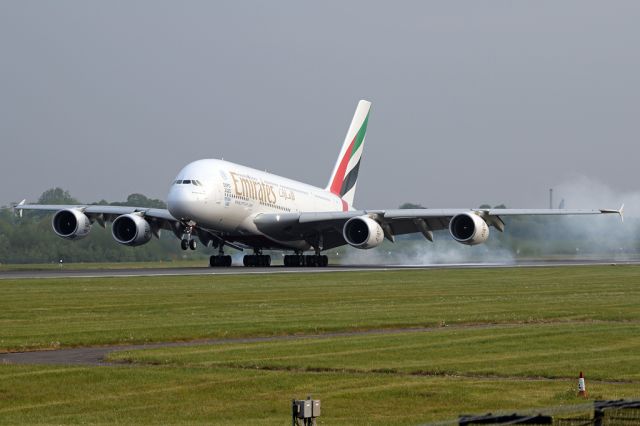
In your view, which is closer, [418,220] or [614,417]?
[614,417]

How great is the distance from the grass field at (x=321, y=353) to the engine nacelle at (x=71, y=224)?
81.1 feet

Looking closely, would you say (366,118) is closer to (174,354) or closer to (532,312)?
(532,312)

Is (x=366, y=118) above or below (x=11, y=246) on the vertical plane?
above

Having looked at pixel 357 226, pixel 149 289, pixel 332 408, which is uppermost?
pixel 357 226

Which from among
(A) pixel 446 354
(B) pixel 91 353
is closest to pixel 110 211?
(B) pixel 91 353

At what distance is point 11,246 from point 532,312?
54.5 meters

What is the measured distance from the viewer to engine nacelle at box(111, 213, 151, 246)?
67.1m

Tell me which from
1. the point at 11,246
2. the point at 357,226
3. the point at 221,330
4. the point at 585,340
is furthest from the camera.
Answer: the point at 11,246

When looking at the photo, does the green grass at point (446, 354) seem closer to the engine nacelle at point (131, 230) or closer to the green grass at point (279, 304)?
the green grass at point (279, 304)

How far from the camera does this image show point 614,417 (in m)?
11.3

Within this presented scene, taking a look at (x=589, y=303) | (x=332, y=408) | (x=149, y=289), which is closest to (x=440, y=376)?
(x=332, y=408)

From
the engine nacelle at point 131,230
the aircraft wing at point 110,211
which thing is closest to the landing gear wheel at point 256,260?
the aircraft wing at point 110,211

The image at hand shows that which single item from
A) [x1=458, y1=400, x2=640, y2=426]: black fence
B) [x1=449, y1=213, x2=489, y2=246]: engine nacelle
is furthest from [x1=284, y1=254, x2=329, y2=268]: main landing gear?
[x1=458, y1=400, x2=640, y2=426]: black fence

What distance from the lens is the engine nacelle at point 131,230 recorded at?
67.1 metres
